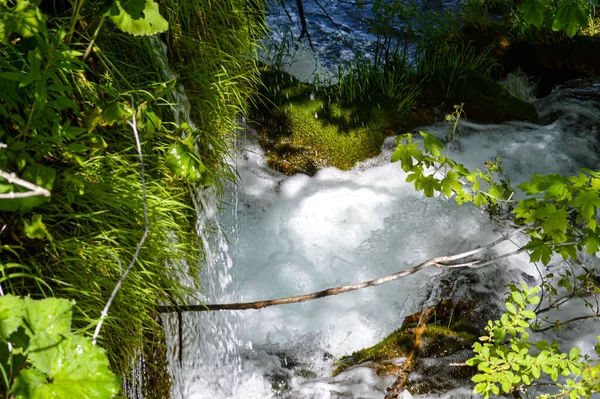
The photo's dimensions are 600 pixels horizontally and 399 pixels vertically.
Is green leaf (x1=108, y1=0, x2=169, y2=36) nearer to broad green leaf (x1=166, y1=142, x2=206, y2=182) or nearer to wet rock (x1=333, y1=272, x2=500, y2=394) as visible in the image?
broad green leaf (x1=166, y1=142, x2=206, y2=182)

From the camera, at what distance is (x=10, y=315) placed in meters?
1.10

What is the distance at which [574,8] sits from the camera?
2.02 m

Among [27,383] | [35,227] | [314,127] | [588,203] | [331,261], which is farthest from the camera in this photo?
[314,127]

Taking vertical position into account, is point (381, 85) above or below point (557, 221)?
below

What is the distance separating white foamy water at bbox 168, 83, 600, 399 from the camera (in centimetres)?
275

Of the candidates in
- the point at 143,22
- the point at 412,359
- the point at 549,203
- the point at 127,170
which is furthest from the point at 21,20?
the point at 412,359


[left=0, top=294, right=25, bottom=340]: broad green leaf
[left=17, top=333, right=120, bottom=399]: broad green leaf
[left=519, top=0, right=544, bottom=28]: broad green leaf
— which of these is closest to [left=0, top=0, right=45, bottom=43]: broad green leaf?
A: [left=0, top=294, right=25, bottom=340]: broad green leaf

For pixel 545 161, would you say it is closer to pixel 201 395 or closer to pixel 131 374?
pixel 201 395

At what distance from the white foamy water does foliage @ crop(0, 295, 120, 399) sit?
1.27 m

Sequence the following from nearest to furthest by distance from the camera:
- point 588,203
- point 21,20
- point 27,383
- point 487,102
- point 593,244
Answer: point 27,383, point 21,20, point 588,203, point 593,244, point 487,102

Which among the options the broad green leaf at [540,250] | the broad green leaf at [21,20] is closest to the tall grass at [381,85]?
the broad green leaf at [540,250]

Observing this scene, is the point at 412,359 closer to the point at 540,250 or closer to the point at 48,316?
the point at 540,250

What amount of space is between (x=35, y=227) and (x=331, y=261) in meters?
2.14

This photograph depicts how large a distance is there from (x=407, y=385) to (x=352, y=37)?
425 centimetres
